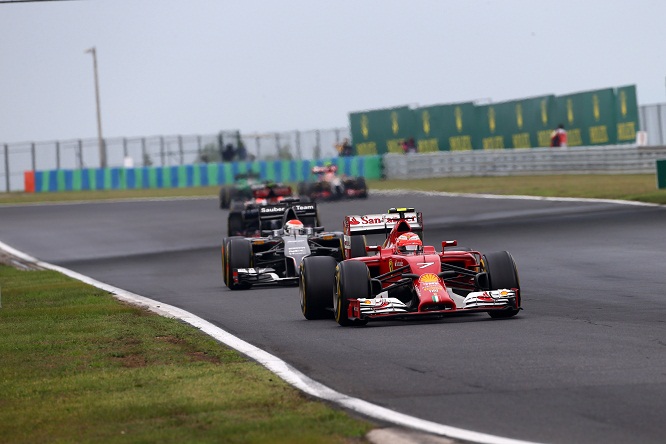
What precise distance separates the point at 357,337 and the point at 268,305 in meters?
4.40

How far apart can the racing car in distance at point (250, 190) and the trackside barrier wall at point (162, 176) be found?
1668 cm

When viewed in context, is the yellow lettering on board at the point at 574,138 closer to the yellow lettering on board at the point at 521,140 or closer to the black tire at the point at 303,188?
the yellow lettering on board at the point at 521,140

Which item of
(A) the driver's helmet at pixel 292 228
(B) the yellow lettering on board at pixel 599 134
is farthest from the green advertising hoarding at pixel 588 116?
(A) the driver's helmet at pixel 292 228

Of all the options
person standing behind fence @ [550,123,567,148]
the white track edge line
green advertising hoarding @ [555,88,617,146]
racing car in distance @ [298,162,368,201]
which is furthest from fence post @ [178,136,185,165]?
the white track edge line

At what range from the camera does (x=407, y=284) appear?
14297 millimetres

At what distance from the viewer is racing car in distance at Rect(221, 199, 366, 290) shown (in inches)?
791

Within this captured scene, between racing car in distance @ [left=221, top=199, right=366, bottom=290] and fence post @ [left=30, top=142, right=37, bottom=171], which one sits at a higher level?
fence post @ [left=30, top=142, right=37, bottom=171]

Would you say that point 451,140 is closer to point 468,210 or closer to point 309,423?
point 468,210

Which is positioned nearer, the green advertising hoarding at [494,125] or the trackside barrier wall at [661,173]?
the trackside barrier wall at [661,173]

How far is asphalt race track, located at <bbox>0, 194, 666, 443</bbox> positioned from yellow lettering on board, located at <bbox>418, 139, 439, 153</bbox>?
103 feet

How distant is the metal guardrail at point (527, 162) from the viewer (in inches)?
1821

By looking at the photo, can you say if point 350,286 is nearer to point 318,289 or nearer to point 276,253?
point 318,289

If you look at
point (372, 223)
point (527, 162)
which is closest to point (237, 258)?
point (372, 223)

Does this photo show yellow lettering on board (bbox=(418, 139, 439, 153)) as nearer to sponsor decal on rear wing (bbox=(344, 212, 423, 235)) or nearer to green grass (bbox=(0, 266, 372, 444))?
sponsor decal on rear wing (bbox=(344, 212, 423, 235))
